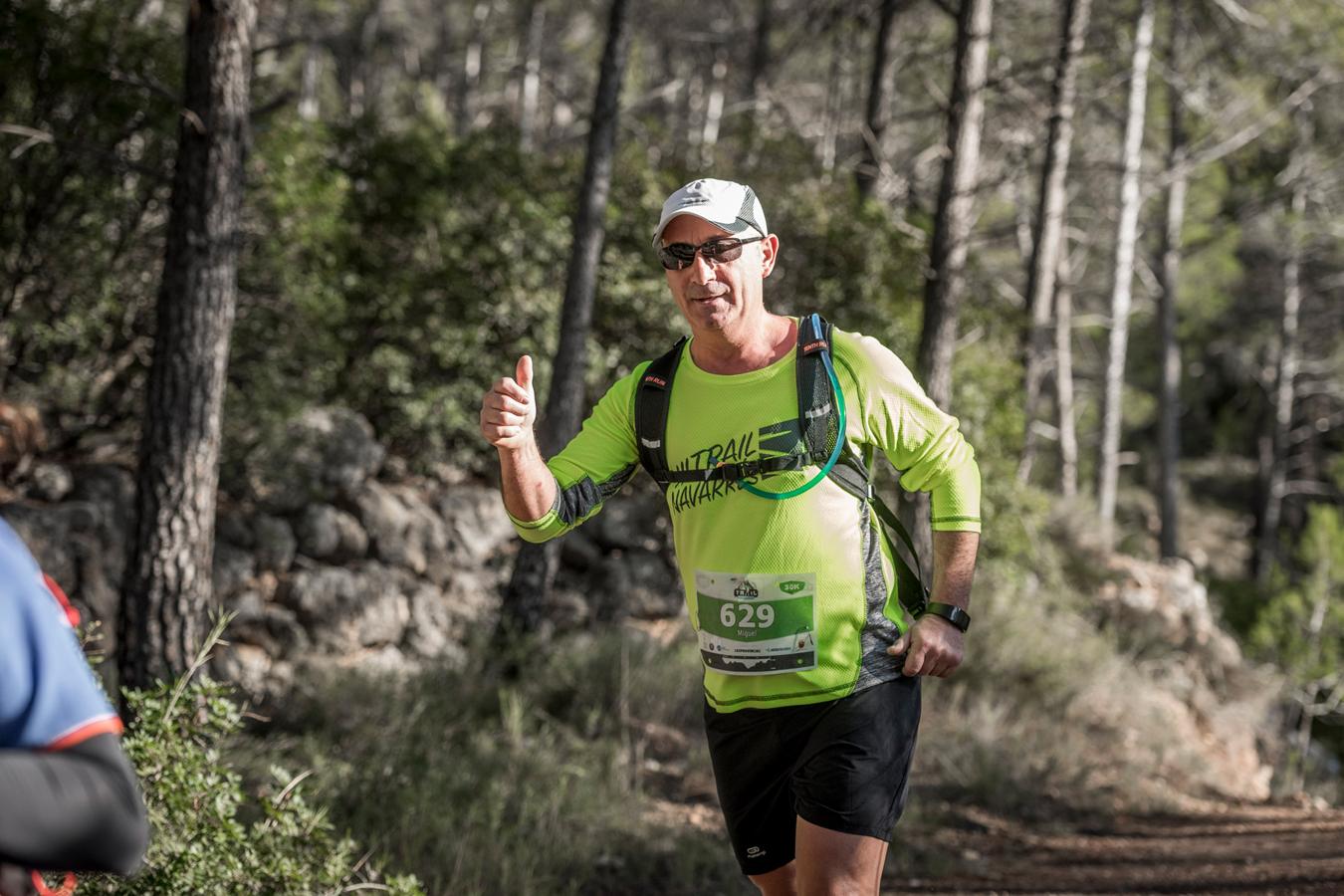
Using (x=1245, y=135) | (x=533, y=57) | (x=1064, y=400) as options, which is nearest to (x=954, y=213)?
(x=1064, y=400)

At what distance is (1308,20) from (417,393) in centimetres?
1438

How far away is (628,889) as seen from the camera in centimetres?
540

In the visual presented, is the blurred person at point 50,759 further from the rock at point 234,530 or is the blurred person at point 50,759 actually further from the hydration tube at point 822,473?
the rock at point 234,530

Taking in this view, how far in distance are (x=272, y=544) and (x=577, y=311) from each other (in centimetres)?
298

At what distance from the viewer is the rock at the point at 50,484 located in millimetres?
8414

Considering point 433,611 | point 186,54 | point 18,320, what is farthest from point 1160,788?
point 18,320

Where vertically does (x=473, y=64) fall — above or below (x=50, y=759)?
above

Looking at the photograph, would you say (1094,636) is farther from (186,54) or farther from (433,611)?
(186,54)

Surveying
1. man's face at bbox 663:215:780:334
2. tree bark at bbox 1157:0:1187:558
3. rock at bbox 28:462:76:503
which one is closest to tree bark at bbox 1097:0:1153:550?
tree bark at bbox 1157:0:1187:558

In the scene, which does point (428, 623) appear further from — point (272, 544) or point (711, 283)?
point (711, 283)

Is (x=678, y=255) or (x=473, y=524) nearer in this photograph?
(x=678, y=255)

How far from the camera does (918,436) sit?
298 cm

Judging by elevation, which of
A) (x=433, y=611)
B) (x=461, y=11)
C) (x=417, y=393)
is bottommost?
Result: (x=433, y=611)

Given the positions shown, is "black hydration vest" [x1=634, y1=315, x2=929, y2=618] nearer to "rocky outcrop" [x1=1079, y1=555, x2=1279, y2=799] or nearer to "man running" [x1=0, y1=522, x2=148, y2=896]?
"man running" [x1=0, y1=522, x2=148, y2=896]
